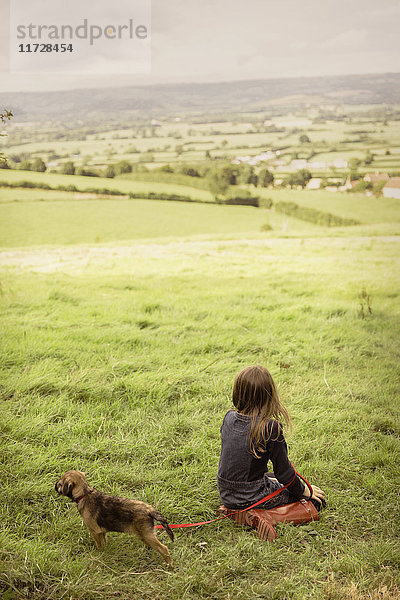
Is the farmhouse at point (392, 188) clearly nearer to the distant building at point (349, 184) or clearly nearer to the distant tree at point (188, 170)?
the distant building at point (349, 184)

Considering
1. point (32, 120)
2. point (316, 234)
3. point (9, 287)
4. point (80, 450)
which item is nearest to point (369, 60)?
point (316, 234)

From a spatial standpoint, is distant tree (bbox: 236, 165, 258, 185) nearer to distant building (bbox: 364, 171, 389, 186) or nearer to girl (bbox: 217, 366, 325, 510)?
distant building (bbox: 364, 171, 389, 186)

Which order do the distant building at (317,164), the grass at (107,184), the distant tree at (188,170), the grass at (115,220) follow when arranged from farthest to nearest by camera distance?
the distant tree at (188,170) < the distant building at (317,164) < the grass at (107,184) < the grass at (115,220)

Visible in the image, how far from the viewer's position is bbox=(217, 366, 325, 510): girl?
2750 mm

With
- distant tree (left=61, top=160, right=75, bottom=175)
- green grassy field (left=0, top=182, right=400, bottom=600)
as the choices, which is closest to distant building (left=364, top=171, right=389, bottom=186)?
green grassy field (left=0, top=182, right=400, bottom=600)

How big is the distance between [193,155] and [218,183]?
3.85ft

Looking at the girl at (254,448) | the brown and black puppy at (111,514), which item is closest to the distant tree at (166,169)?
the girl at (254,448)

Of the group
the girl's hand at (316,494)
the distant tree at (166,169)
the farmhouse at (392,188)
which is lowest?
the girl's hand at (316,494)

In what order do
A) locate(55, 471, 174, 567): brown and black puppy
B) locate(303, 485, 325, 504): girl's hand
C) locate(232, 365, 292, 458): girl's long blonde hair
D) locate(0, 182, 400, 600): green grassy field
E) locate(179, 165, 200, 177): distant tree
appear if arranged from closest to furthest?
locate(55, 471, 174, 567): brown and black puppy
locate(0, 182, 400, 600): green grassy field
locate(232, 365, 292, 458): girl's long blonde hair
locate(303, 485, 325, 504): girl's hand
locate(179, 165, 200, 177): distant tree

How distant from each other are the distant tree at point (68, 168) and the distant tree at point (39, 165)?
20.3 inches

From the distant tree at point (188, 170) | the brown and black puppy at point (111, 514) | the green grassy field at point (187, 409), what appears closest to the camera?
the brown and black puppy at point (111, 514)

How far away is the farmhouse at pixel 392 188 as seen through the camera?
10.8 metres

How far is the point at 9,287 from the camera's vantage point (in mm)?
7949

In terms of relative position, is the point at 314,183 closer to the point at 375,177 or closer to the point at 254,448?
the point at 375,177
